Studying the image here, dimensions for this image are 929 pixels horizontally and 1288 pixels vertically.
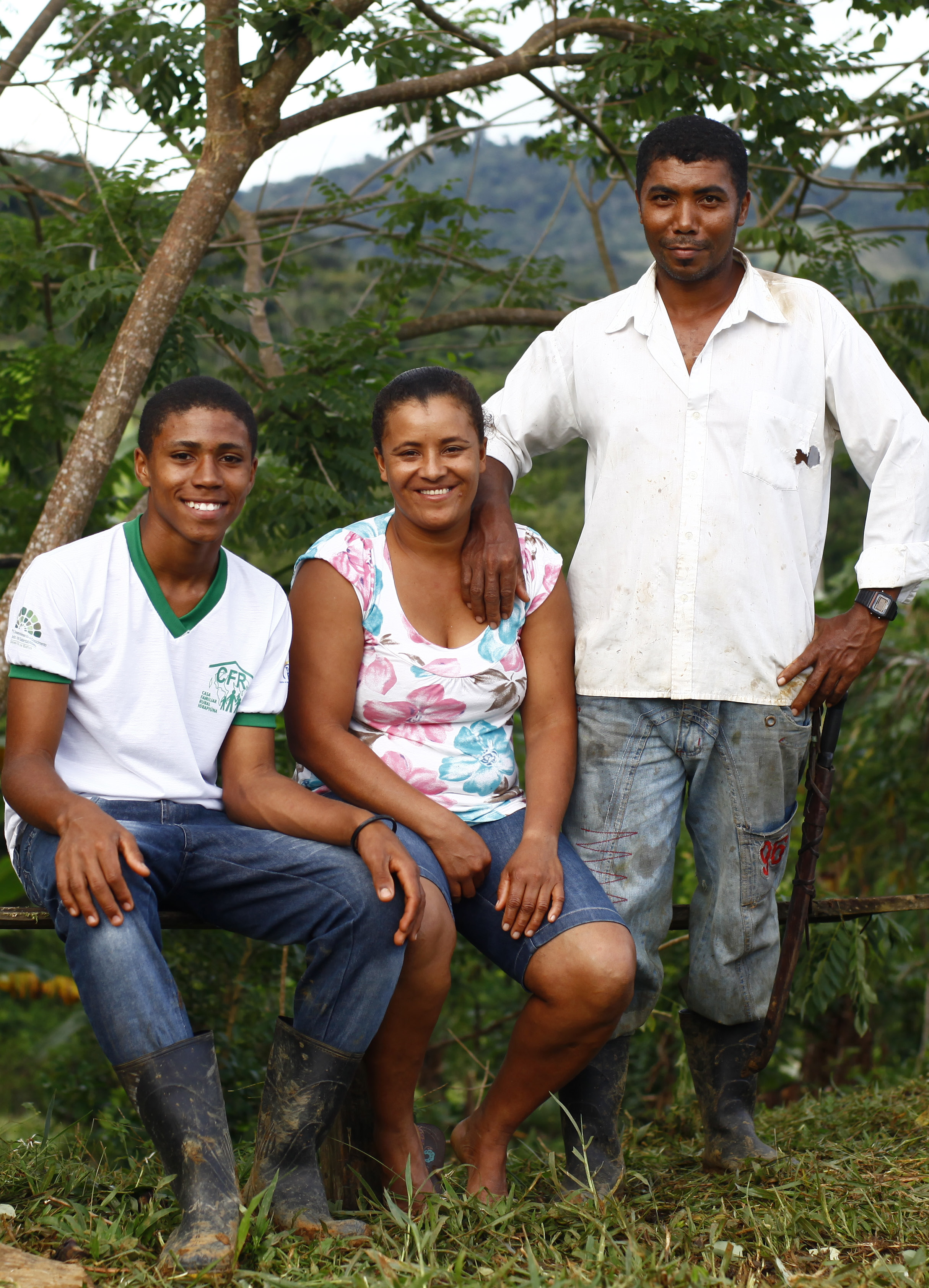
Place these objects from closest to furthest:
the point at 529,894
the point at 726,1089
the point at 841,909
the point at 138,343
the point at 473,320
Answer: the point at 529,894 < the point at 726,1089 < the point at 841,909 < the point at 138,343 < the point at 473,320

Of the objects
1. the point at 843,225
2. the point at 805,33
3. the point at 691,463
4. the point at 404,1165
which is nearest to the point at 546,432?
the point at 691,463

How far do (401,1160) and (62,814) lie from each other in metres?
0.99

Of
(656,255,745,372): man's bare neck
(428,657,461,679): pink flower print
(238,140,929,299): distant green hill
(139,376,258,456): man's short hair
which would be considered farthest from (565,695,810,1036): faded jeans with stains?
(238,140,929,299): distant green hill

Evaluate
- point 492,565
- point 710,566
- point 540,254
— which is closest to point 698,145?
point 710,566

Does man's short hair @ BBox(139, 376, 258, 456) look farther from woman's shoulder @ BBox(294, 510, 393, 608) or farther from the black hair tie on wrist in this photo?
the black hair tie on wrist

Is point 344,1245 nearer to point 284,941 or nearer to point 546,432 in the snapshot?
point 284,941

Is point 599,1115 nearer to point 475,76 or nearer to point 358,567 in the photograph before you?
point 358,567

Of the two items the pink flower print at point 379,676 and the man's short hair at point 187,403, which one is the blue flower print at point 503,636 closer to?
the pink flower print at point 379,676

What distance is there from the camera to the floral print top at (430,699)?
270 cm

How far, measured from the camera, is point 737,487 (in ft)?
9.11

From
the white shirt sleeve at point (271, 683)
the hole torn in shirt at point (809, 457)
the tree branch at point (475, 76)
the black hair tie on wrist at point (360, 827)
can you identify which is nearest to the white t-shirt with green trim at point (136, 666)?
the white shirt sleeve at point (271, 683)

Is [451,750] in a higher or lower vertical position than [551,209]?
lower

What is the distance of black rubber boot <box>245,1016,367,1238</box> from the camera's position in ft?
7.57

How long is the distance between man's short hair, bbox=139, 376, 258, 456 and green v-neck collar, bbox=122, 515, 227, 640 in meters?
0.19
